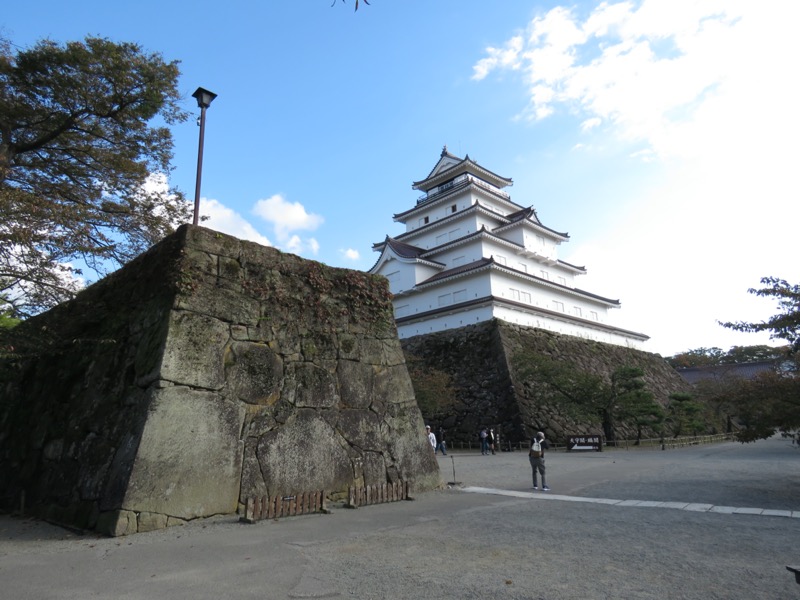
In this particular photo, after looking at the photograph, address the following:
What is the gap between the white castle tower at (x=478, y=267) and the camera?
29.2 metres

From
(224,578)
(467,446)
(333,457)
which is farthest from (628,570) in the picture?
(467,446)

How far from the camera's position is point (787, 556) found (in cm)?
474

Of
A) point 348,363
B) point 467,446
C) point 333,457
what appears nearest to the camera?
point 333,457

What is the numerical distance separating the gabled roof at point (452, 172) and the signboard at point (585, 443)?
23155 mm

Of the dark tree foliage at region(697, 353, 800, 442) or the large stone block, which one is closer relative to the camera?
the large stone block

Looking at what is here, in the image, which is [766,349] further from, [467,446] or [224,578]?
[224,578]

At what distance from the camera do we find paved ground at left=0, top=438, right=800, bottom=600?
386cm

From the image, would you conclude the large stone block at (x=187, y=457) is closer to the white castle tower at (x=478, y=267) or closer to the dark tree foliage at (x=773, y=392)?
the dark tree foliage at (x=773, y=392)

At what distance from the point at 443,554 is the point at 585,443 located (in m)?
19.0

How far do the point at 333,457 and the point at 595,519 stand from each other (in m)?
4.06

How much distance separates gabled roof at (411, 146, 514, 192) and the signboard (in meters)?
23.2

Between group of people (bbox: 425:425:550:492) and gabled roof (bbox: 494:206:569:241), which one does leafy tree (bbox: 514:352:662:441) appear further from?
gabled roof (bbox: 494:206:569:241)

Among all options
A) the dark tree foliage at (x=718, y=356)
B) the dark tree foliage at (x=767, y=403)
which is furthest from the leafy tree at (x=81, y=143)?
the dark tree foliage at (x=718, y=356)

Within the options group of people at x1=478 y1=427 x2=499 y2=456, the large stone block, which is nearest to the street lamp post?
the large stone block
